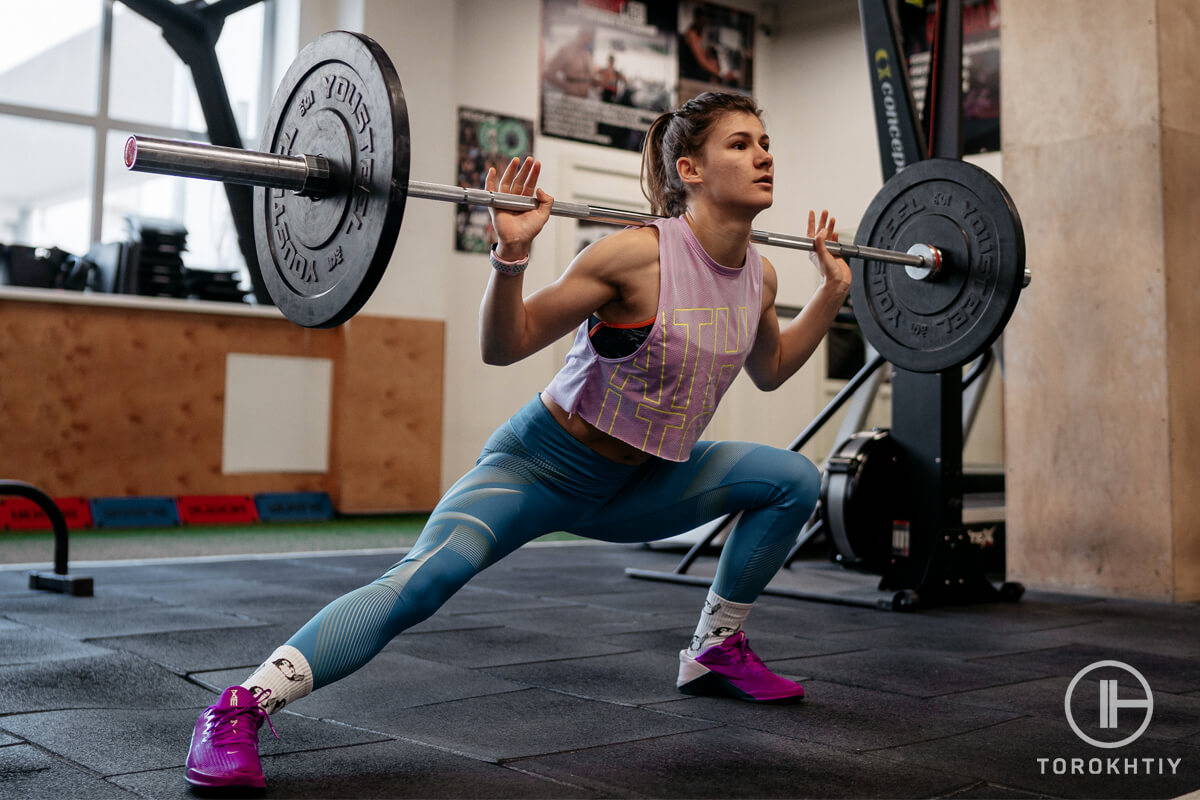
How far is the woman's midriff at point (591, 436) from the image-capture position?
6.27 feet

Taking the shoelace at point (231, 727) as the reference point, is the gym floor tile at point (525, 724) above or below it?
below

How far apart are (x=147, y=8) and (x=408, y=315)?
2.07 metres

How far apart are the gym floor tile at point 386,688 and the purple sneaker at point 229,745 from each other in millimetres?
380

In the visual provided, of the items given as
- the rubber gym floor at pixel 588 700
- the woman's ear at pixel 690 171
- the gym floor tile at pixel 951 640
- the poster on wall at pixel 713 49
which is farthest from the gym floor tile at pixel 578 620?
the poster on wall at pixel 713 49

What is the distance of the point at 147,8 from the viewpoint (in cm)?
572

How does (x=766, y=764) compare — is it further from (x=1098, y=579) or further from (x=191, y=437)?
(x=191, y=437)

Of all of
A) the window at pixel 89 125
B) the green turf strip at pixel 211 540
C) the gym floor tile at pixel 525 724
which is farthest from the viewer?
the window at pixel 89 125

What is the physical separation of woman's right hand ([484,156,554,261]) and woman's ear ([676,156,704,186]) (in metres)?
0.36

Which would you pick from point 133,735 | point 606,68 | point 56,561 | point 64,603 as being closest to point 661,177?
point 133,735

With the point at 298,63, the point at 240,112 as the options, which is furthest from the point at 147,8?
the point at 298,63

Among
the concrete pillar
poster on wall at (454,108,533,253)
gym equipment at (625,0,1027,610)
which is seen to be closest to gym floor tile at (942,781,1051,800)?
gym equipment at (625,0,1027,610)

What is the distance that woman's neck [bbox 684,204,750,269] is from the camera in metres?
1.99

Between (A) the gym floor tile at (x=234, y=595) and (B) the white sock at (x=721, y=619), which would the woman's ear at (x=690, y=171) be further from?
(A) the gym floor tile at (x=234, y=595)

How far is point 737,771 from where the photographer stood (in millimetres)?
Answer: 1682
